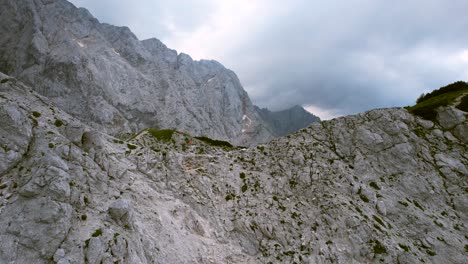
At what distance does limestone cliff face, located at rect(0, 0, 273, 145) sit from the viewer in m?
128

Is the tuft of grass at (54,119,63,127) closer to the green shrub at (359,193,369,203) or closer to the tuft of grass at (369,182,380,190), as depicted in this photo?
the green shrub at (359,193,369,203)

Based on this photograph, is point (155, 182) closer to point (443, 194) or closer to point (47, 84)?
point (443, 194)

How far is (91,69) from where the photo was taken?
142 m

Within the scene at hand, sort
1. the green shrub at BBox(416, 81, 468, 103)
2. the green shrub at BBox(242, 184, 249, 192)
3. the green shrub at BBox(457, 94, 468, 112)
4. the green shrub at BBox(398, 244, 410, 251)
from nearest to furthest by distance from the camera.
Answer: the green shrub at BBox(398, 244, 410, 251) → the green shrub at BBox(242, 184, 249, 192) → the green shrub at BBox(457, 94, 468, 112) → the green shrub at BBox(416, 81, 468, 103)

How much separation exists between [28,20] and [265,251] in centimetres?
16664

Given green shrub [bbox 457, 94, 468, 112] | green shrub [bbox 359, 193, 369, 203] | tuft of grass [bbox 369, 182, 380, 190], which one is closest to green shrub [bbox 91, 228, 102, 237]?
green shrub [bbox 359, 193, 369, 203]

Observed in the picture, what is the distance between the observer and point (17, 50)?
419 feet

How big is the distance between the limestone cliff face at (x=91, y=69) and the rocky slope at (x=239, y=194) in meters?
110

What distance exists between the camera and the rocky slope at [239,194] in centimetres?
2183

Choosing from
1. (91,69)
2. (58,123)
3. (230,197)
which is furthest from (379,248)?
(91,69)

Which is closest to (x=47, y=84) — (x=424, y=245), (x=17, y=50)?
(x=17, y=50)

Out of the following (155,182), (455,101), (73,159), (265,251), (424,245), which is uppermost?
(455,101)

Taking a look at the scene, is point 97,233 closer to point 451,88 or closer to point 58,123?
point 58,123

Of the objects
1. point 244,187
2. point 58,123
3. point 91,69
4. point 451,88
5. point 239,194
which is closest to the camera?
point 58,123
